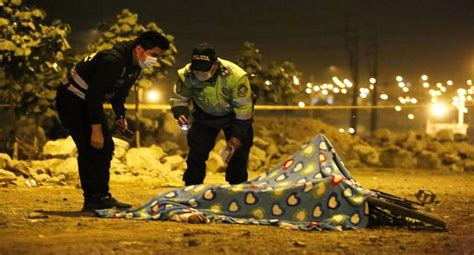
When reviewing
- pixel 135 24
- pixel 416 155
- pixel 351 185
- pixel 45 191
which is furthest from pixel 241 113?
pixel 416 155

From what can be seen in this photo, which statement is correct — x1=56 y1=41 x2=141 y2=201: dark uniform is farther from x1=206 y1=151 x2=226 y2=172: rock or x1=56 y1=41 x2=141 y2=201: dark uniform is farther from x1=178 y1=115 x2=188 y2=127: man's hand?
x1=206 y1=151 x2=226 y2=172: rock

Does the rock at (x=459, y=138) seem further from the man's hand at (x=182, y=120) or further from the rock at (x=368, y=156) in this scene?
the man's hand at (x=182, y=120)

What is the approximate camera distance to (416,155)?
18.1 metres

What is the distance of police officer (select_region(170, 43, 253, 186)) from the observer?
6910 mm

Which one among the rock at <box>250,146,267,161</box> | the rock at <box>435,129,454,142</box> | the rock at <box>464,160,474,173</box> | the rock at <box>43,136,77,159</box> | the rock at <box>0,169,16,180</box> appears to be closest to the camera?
the rock at <box>0,169,16,180</box>

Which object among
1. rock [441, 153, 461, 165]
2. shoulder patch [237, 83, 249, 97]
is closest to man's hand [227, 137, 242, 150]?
shoulder patch [237, 83, 249, 97]

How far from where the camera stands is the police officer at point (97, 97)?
6.45 metres

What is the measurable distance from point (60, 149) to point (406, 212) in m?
7.11

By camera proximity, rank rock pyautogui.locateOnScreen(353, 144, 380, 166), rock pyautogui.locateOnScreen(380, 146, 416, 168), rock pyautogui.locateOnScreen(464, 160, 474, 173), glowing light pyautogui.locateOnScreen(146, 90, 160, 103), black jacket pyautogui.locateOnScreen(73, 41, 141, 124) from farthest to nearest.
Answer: glowing light pyautogui.locateOnScreen(146, 90, 160, 103)
rock pyautogui.locateOnScreen(353, 144, 380, 166)
rock pyautogui.locateOnScreen(380, 146, 416, 168)
rock pyautogui.locateOnScreen(464, 160, 474, 173)
black jacket pyautogui.locateOnScreen(73, 41, 141, 124)

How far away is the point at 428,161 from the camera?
1773 centimetres

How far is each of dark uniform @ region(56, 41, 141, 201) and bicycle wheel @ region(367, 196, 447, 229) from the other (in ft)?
7.79

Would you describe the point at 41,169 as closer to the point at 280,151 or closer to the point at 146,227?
the point at 146,227

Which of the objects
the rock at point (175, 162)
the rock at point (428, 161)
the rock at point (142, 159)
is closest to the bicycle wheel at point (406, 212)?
the rock at point (142, 159)

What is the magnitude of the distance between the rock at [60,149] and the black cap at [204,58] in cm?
523
